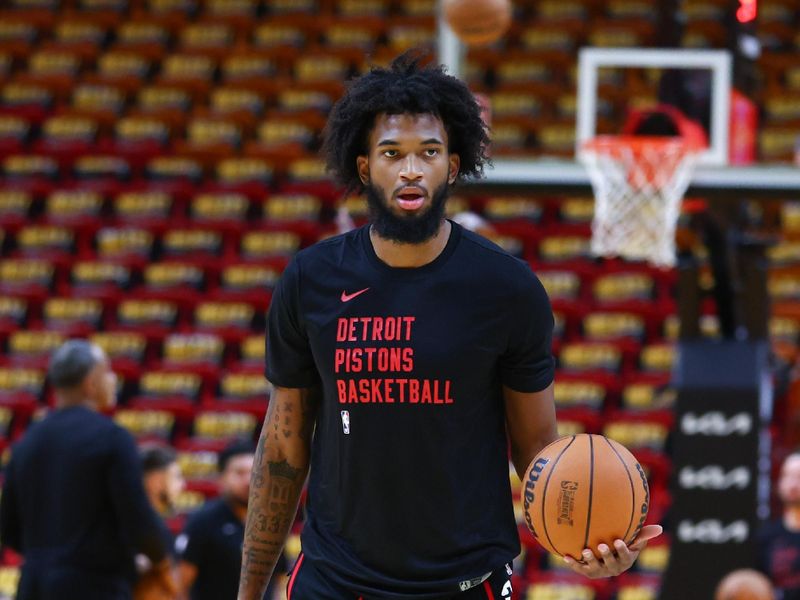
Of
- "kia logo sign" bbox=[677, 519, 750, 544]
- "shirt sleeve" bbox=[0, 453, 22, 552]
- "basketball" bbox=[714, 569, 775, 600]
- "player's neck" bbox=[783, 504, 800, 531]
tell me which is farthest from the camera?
"kia logo sign" bbox=[677, 519, 750, 544]

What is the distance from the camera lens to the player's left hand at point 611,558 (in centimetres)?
320

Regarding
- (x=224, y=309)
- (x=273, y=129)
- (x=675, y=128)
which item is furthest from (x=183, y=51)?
(x=675, y=128)

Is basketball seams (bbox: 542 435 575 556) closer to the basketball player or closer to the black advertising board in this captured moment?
the basketball player

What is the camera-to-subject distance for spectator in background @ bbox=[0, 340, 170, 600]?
211 inches

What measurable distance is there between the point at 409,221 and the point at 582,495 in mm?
669

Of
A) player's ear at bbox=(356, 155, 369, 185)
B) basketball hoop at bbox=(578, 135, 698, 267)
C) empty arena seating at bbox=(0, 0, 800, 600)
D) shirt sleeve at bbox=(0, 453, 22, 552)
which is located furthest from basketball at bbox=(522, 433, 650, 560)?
empty arena seating at bbox=(0, 0, 800, 600)

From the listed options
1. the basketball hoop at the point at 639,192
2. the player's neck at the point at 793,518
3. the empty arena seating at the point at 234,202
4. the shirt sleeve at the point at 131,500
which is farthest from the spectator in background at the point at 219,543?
the empty arena seating at the point at 234,202

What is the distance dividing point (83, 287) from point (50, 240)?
66 centimetres

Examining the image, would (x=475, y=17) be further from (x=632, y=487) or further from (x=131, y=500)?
(x=632, y=487)

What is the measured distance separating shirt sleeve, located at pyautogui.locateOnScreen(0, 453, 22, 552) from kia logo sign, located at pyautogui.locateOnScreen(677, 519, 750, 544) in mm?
3070

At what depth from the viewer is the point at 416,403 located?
324 cm

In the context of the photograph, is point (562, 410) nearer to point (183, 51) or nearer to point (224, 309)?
point (224, 309)

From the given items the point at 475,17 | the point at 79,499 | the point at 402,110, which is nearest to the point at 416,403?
the point at 402,110

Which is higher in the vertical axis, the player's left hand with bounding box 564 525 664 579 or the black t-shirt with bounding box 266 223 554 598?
the black t-shirt with bounding box 266 223 554 598
